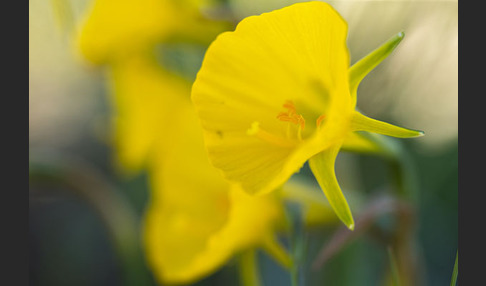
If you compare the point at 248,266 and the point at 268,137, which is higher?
the point at 268,137

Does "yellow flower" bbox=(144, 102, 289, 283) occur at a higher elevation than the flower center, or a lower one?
lower

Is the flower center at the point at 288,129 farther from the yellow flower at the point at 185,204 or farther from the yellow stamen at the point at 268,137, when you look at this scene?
the yellow flower at the point at 185,204

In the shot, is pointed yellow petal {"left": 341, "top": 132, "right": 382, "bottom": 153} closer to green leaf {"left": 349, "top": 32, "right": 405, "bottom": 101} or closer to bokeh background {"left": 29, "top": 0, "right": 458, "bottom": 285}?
green leaf {"left": 349, "top": 32, "right": 405, "bottom": 101}

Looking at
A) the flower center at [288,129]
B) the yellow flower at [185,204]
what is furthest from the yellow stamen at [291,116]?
the yellow flower at [185,204]

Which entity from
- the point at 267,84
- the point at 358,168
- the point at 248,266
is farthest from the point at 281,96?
the point at 358,168

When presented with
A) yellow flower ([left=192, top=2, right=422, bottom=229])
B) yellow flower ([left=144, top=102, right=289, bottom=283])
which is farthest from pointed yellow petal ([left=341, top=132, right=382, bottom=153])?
yellow flower ([left=144, top=102, right=289, bottom=283])

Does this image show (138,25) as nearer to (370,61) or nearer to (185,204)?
(185,204)

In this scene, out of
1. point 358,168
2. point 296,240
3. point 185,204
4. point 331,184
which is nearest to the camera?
point 331,184
